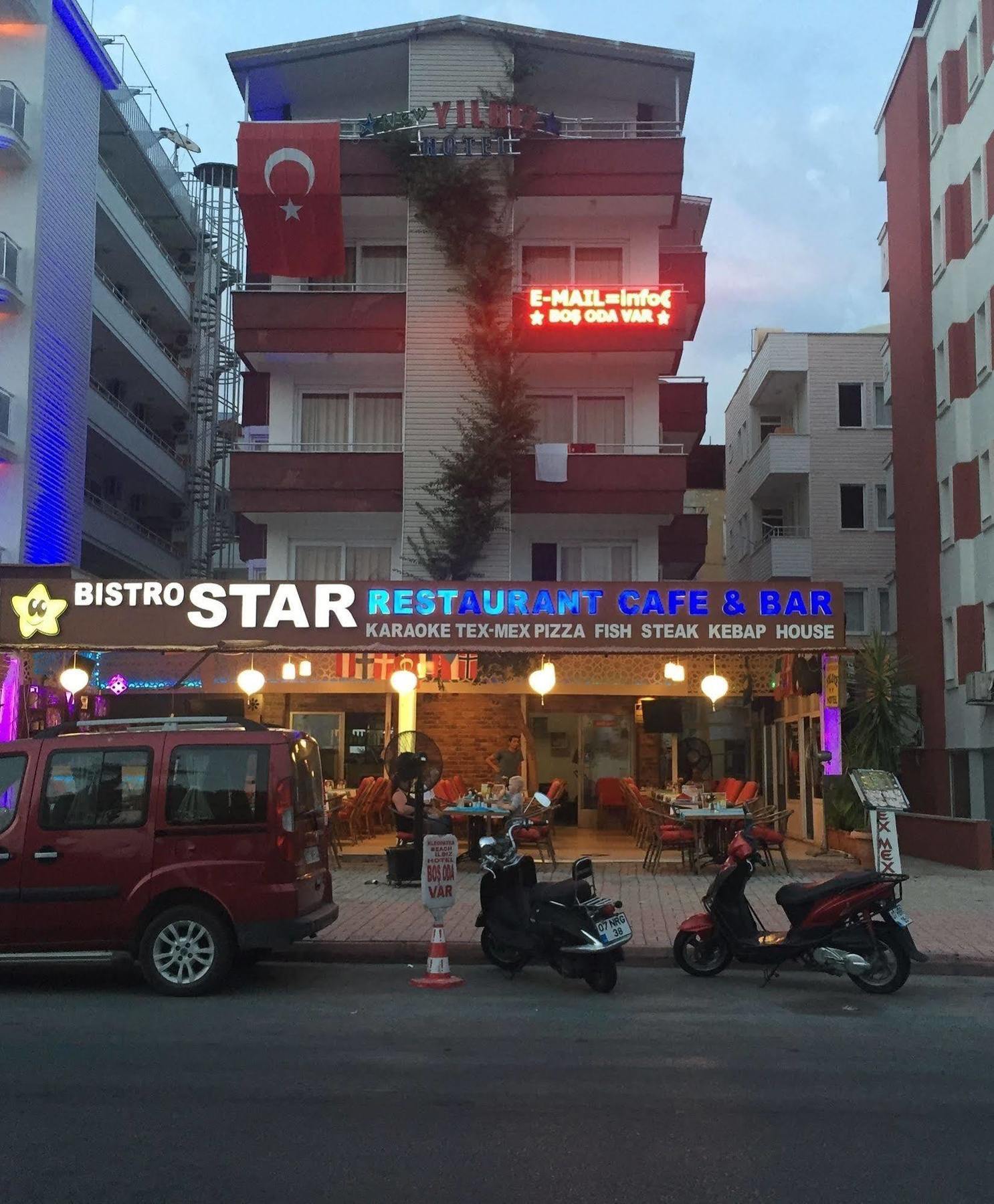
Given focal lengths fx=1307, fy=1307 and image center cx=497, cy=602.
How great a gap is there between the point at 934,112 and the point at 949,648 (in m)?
11.0

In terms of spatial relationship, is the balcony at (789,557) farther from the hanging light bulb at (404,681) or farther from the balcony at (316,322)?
the hanging light bulb at (404,681)

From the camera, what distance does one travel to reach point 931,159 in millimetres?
26734

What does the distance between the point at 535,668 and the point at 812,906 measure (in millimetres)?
11304

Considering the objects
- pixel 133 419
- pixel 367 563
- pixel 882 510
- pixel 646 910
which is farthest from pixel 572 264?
pixel 646 910

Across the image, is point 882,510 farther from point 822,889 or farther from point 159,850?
point 159,850

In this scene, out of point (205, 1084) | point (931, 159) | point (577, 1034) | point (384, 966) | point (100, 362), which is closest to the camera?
point (205, 1084)

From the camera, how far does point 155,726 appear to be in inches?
404

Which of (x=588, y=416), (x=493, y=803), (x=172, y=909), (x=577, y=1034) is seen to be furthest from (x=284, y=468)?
(x=577, y=1034)

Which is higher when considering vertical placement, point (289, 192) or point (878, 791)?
point (289, 192)

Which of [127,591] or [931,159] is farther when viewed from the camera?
[931,159]

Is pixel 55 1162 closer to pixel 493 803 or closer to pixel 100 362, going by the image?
pixel 493 803

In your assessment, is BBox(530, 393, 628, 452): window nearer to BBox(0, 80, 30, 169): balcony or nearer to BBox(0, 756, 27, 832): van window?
BBox(0, 80, 30, 169): balcony

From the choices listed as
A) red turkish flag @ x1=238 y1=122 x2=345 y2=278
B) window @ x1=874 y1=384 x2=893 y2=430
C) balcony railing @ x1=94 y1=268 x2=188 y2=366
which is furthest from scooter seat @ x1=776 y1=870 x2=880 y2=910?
window @ x1=874 y1=384 x2=893 y2=430

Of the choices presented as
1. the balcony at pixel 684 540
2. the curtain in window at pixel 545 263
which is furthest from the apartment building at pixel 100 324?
the balcony at pixel 684 540
